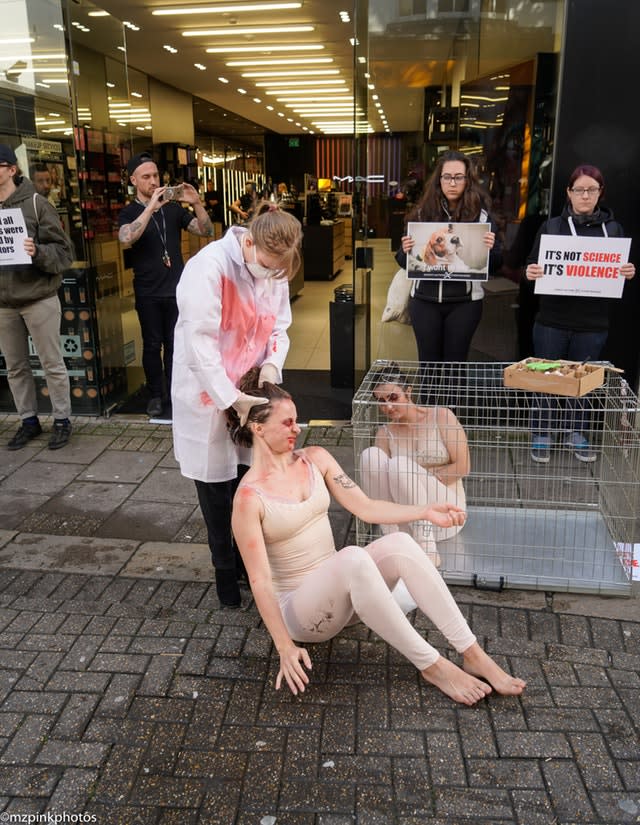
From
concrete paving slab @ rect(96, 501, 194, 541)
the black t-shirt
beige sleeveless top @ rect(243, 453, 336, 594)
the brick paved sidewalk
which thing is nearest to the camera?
the brick paved sidewalk

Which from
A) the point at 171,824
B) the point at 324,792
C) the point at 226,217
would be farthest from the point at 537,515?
the point at 226,217

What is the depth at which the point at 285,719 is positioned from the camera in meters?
2.67

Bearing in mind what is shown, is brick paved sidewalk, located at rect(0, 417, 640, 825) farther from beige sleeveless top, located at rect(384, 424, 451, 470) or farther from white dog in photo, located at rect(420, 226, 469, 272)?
white dog in photo, located at rect(420, 226, 469, 272)

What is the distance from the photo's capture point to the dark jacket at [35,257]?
5465 mm

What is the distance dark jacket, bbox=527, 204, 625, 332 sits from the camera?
197 inches

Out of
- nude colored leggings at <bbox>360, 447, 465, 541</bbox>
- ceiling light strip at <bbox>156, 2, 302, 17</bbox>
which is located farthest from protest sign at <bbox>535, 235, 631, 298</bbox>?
ceiling light strip at <bbox>156, 2, 302, 17</bbox>

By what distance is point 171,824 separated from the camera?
88.4 inches

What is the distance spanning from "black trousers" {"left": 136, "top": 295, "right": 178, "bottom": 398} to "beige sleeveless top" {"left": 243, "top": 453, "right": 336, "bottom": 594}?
11.3ft

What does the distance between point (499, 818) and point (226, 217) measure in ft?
62.7

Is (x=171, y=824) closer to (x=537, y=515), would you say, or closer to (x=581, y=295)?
(x=537, y=515)

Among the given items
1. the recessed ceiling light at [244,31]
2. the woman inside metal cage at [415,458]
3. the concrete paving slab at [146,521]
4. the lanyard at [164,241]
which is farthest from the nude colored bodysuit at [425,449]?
the recessed ceiling light at [244,31]

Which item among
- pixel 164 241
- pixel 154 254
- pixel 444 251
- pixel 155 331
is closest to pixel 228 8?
pixel 164 241

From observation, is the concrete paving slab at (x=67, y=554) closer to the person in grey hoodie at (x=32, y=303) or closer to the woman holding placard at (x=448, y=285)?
the person in grey hoodie at (x=32, y=303)

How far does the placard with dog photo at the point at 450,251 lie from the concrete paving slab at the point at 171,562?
2.34 m
